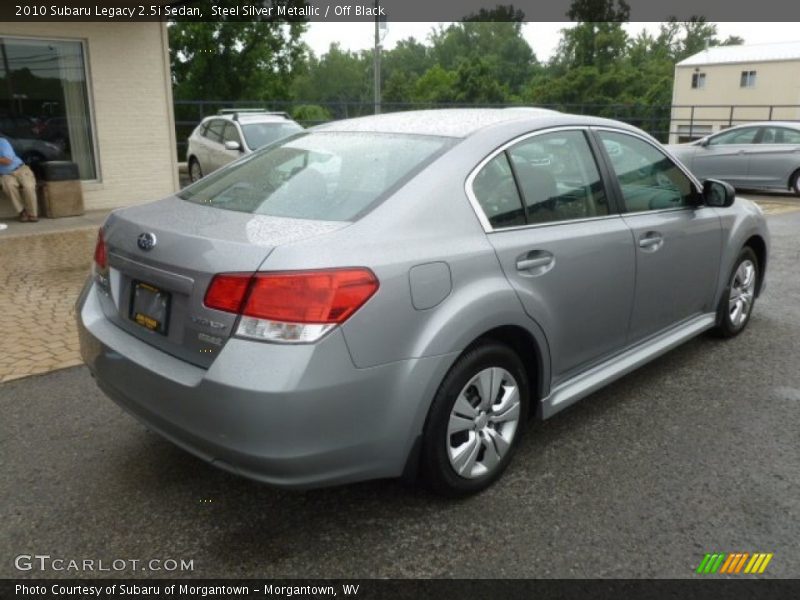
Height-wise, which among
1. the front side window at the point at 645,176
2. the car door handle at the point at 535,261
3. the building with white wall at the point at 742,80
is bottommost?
the car door handle at the point at 535,261

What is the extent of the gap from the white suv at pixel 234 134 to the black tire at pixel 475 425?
990 centimetres

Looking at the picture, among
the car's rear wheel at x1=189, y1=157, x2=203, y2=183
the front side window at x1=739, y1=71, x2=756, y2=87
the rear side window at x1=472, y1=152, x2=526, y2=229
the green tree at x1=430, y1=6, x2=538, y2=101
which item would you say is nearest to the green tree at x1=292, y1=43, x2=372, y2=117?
the green tree at x1=430, y1=6, x2=538, y2=101

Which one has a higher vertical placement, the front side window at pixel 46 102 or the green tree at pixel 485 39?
the green tree at pixel 485 39

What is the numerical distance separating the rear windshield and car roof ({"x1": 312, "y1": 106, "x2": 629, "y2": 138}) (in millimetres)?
80

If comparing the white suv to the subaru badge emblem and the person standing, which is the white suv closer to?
the person standing

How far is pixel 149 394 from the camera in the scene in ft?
8.65

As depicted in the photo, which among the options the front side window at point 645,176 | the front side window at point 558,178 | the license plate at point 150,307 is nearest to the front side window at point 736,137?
the front side window at point 645,176

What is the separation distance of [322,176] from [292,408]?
1182mm

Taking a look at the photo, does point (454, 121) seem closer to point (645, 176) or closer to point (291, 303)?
point (645, 176)

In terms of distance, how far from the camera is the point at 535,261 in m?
3.00

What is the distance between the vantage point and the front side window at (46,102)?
10406mm

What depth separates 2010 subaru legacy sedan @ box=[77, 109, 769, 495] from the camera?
2344 mm

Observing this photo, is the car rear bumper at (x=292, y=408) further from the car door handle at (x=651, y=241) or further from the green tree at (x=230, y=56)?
the green tree at (x=230, y=56)

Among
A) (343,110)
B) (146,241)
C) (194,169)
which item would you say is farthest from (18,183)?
(343,110)
